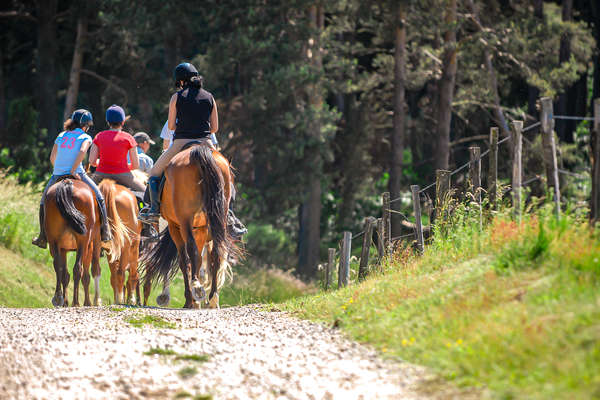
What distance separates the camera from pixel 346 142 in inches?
1371

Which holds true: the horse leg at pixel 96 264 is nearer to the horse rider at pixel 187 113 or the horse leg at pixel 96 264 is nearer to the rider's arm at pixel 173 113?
the horse rider at pixel 187 113

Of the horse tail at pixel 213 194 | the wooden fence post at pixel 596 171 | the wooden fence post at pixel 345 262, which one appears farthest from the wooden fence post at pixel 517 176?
the wooden fence post at pixel 345 262

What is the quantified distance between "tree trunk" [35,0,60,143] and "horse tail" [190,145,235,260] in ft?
82.0

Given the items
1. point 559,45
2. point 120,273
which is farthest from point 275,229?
→ point 120,273

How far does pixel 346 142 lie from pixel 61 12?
12656 millimetres

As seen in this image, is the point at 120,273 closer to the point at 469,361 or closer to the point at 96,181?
the point at 96,181

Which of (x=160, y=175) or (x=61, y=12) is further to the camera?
(x=61, y=12)

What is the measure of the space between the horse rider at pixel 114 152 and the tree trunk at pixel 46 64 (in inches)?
864

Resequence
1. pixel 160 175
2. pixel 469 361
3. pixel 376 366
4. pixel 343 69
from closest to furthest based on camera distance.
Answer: pixel 469 361 → pixel 376 366 → pixel 160 175 → pixel 343 69

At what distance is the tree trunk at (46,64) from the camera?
35.7 m

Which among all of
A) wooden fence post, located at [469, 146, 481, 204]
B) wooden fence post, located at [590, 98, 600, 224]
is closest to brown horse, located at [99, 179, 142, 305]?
wooden fence post, located at [469, 146, 481, 204]

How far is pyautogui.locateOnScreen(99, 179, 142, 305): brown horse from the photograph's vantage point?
14156 mm

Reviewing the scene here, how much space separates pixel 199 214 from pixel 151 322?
3.06m

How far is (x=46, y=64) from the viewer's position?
117ft
